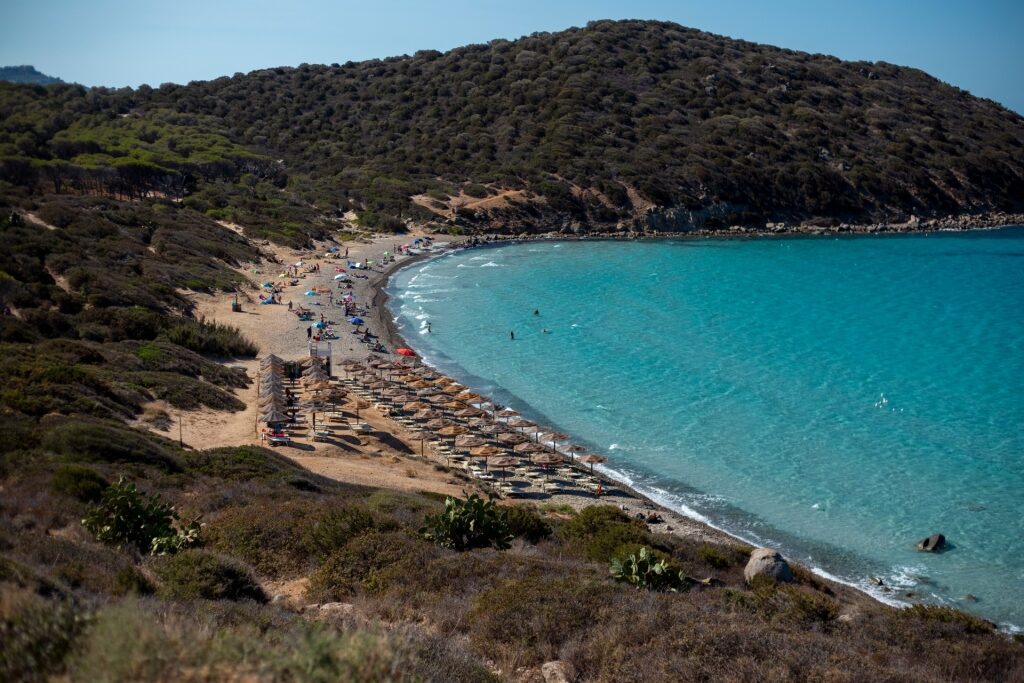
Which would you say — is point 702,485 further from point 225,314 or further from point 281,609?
point 225,314

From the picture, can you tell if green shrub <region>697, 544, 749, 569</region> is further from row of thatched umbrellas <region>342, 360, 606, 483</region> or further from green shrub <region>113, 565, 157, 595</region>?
green shrub <region>113, 565, 157, 595</region>

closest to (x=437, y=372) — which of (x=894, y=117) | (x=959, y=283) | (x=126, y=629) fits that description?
(x=126, y=629)

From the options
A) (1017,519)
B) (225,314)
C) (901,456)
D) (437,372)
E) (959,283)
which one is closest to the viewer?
(1017,519)

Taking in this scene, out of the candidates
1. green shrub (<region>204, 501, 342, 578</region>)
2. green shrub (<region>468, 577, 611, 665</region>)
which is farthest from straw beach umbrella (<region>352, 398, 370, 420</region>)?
green shrub (<region>468, 577, 611, 665</region>)

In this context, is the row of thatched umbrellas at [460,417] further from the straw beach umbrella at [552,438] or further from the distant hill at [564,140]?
the distant hill at [564,140]

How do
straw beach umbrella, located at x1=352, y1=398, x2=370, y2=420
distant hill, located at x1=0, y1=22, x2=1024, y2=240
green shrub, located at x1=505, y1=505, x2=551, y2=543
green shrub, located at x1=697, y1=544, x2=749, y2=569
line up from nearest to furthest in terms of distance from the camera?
green shrub, located at x1=697, y1=544, x2=749, y2=569
green shrub, located at x1=505, y1=505, x2=551, y2=543
straw beach umbrella, located at x1=352, y1=398, x2=370, y2=420
distant hill, located at x1=0, y1=22, x2=1024, y2=240

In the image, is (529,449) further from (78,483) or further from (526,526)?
(78,483)
